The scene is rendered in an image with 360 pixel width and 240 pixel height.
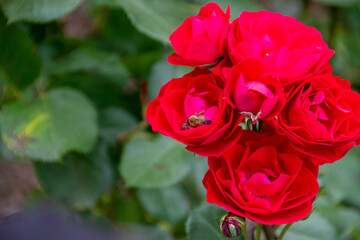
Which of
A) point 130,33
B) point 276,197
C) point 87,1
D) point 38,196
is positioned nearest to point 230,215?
point 276,197

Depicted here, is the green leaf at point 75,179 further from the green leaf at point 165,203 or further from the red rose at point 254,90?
the red rose at point 254,90

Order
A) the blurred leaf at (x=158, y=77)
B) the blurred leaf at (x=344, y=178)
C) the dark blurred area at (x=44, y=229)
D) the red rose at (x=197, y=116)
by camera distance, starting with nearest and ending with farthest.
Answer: the red rose at (x=197, y=116)
the dark blurred area at (x=44, y=229)
the blurred leaf at (x=158, y=77)
the blurred leaf at (x=344, y=178)

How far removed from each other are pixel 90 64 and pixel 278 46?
66 cm

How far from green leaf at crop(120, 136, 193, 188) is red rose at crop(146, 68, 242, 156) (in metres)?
0.47

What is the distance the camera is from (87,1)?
1758 mm

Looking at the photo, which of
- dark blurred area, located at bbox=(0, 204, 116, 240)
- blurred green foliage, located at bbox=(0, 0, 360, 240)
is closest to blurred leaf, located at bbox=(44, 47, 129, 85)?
blurred green foliage, located at bbox=(0, 0, 360, 240)

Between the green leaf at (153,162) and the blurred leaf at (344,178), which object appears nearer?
the green leaf at (153,162)

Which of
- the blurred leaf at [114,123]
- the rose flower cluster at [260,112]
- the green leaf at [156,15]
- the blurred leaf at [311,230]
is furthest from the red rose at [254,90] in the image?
the blurred leaf at [114,123]

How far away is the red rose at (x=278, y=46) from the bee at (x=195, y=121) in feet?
0.25

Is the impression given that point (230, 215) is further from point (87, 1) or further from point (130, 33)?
point (87, 1)

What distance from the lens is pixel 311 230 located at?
668 millimetres

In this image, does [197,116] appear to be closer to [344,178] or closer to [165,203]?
[165,203]

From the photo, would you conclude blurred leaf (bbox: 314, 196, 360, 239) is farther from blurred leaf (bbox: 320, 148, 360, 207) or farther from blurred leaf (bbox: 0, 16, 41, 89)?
blurred leaf (bbox: 0, 16, 41, 89)

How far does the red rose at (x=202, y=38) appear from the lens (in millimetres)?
424
